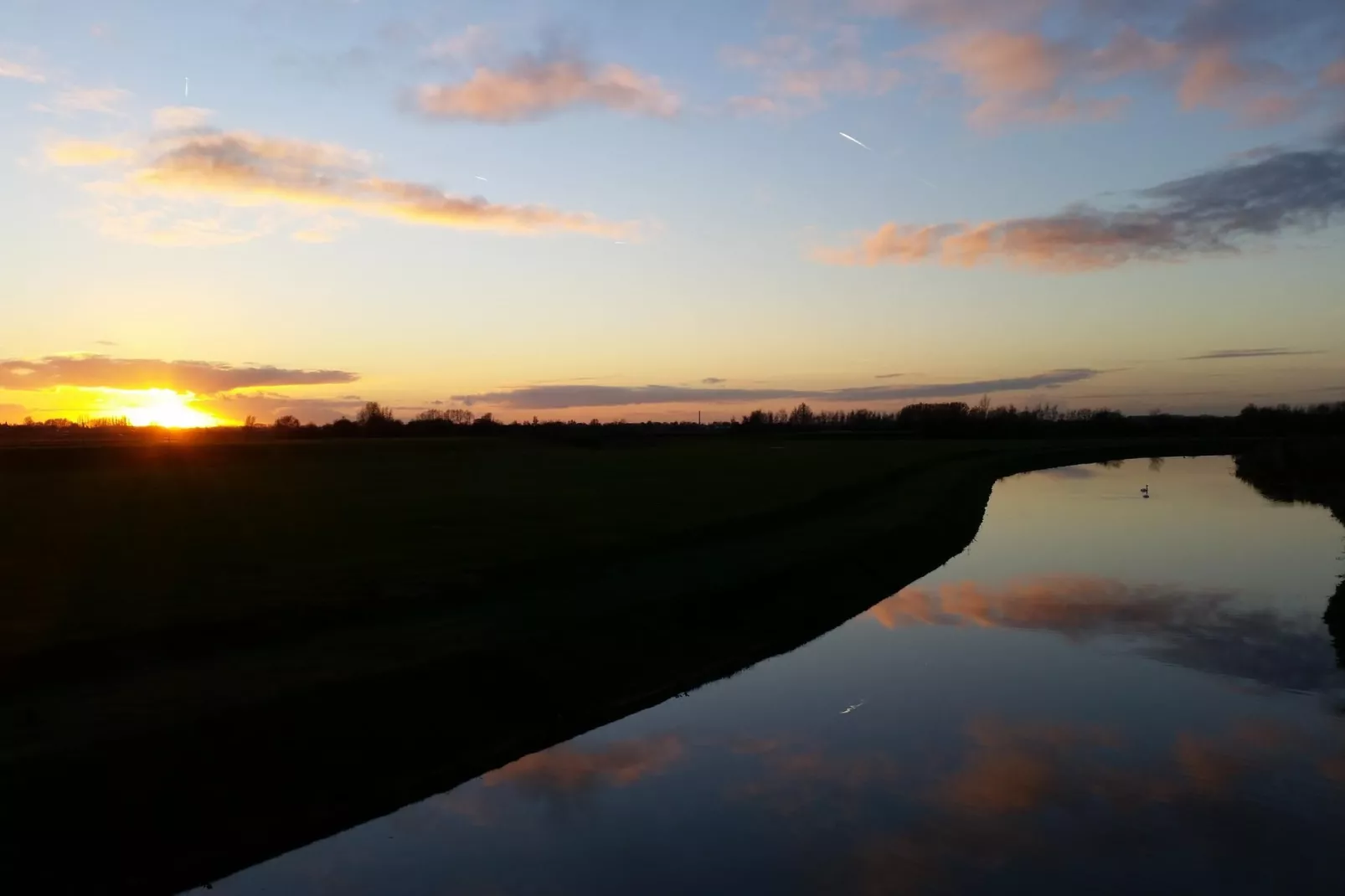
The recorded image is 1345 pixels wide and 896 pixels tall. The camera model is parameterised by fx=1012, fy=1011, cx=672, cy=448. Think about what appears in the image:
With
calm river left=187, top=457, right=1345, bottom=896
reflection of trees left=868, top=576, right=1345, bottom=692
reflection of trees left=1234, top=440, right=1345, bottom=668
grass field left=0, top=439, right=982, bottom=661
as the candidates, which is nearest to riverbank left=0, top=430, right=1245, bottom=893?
grass field left=0, top=439, right=982, bottom=661

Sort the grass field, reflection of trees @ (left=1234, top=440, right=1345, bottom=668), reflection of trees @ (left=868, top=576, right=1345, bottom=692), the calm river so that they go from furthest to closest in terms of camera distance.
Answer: reflection of trees @ (left=1234, top=440, right=1345, bottom=668)
the grass field
reflection of trees @ (left=868, top=576, right=1345, bottom=692)
the calm river

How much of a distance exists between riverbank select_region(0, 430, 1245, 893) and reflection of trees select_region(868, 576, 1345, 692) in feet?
8.45

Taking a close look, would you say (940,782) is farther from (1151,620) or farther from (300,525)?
(300,525)

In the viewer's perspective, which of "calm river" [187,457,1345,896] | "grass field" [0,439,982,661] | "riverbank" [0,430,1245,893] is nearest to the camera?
"calm river" [187,457,1345,896]

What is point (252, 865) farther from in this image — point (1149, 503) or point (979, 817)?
point (1149, 503)

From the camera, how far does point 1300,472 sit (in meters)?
74.8

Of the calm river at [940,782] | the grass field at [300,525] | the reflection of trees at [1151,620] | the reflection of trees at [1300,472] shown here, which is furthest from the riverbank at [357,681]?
the reflection of trees at [1300,472]

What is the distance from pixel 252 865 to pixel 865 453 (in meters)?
91.5

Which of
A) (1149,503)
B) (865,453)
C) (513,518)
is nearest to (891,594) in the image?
(513,518)

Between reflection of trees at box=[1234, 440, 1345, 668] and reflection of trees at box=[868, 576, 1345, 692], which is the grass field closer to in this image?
reflection of trees at box=[868, 576, 1345, 692]

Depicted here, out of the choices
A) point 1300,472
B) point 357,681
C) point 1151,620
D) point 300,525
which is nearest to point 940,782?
point 357,681

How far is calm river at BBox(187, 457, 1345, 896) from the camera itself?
11.1 m

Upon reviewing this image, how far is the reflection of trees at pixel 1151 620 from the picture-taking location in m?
19.8

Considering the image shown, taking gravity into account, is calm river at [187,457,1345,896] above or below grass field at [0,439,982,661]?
below
